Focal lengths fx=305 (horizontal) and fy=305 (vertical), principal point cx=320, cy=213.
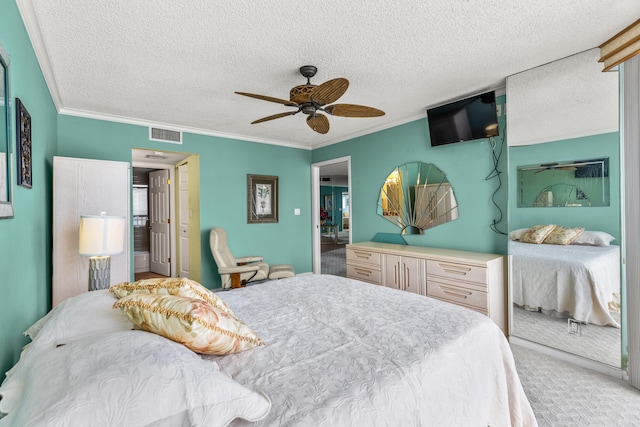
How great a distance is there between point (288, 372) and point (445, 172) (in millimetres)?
3280

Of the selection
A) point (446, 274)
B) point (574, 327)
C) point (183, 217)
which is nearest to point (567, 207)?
point (574, 327)

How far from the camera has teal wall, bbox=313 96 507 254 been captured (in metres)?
3.35

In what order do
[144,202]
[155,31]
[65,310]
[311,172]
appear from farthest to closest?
[144,202], [311,172], [155,31], [65,310]

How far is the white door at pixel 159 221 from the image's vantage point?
5930 millimetres

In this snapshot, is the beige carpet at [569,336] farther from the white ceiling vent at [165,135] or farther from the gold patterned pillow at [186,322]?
the white ceiling vent at [165,135]

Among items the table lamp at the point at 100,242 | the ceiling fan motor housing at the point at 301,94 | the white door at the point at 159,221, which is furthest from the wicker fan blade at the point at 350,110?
the white door at the point at 159,221

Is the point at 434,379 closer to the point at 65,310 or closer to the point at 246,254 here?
the point at 65,310

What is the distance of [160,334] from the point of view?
1184mm

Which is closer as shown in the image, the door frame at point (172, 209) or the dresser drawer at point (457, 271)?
the dresser drawer at point (457, 271)

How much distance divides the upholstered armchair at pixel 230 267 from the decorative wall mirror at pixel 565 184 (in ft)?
10.5

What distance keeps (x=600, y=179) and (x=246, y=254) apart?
4452mm

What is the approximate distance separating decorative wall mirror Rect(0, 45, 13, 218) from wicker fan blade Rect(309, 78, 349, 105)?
64.3 inches

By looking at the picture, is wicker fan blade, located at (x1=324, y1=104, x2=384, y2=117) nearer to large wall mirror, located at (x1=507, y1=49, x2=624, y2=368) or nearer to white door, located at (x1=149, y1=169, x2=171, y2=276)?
large wall mirror, located at (x1=507, y1=49, x2=624, y2=368)

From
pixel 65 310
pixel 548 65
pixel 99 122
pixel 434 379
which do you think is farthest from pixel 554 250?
pixel 99 122
